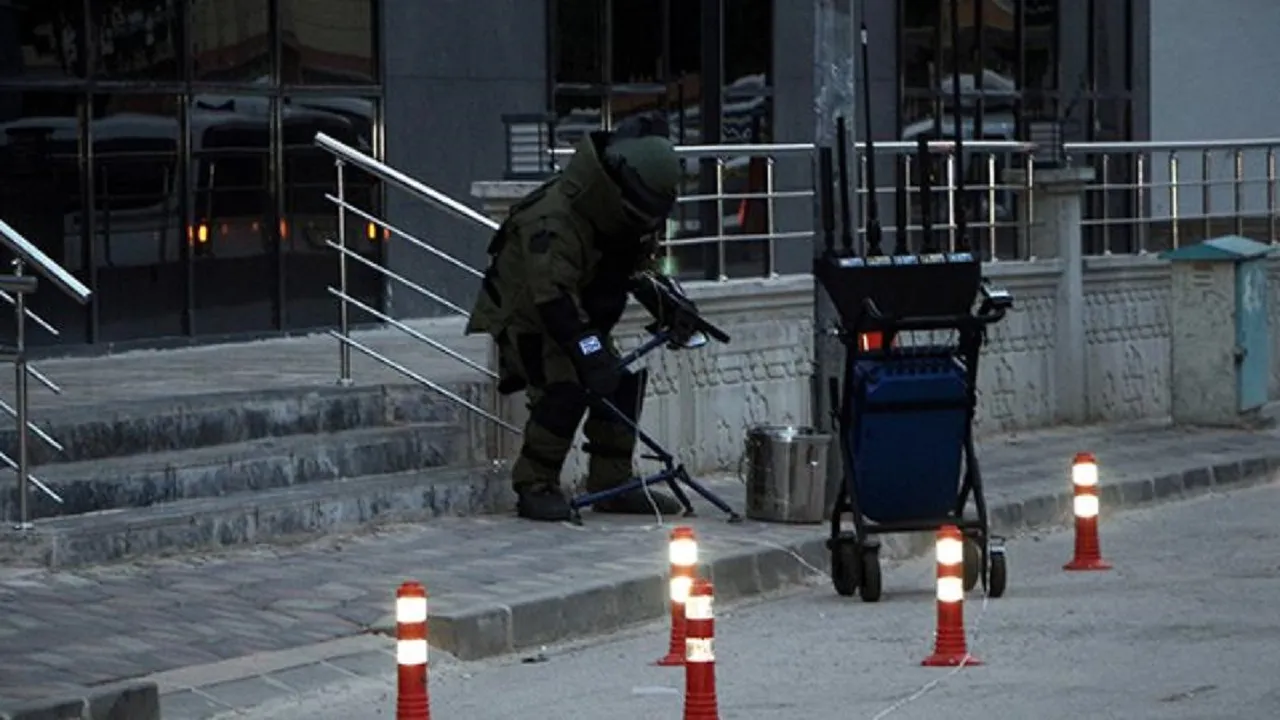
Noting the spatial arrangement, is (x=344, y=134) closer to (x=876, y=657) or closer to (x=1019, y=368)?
(x=1019, y=368)

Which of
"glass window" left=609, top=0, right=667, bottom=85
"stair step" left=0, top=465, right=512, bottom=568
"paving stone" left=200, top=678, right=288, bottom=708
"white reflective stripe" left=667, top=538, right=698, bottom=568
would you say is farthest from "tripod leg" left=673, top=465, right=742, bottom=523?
"glass window" left=609, top=0, right=667, bottom=85

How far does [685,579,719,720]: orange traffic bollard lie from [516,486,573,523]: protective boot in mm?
5848

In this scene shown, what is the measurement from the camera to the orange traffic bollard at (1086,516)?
1373 centimetres

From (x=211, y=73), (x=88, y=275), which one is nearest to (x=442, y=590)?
(x=88, y=275)

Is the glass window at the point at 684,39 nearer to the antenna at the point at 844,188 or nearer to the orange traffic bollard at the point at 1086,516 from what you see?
the antenna at the point at 844,188

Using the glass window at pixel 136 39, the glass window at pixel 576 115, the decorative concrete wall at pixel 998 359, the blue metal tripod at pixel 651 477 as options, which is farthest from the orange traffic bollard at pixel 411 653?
the glass window at pixel 576 115

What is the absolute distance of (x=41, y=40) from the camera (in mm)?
18547

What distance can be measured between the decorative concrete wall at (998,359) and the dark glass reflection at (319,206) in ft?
13.3

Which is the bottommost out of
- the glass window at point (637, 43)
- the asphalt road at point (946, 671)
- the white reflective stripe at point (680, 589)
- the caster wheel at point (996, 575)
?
the asphalt road at point (946, 671)

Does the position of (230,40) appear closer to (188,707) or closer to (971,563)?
(971,563)

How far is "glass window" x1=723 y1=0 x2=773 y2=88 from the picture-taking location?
1026 inches

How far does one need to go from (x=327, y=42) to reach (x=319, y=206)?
1269mm

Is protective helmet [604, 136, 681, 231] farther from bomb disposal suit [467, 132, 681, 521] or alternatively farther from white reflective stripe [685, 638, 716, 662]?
white reflective stripe [685, 638, 716, 662]

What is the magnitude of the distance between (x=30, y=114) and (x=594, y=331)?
6037mm
